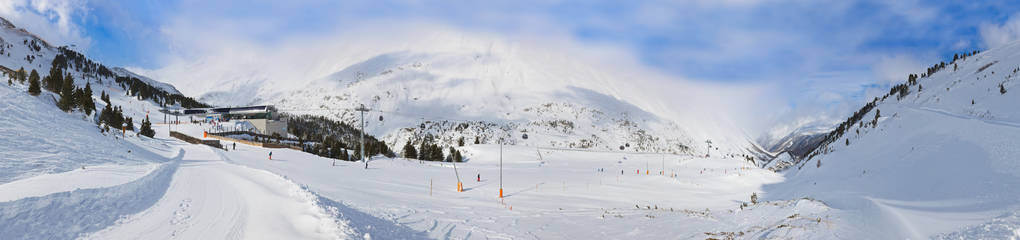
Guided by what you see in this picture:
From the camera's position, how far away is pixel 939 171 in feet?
40.7

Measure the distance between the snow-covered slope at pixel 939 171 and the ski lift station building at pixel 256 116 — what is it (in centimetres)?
13970

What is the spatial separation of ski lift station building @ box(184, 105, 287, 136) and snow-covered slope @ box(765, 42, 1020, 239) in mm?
139698

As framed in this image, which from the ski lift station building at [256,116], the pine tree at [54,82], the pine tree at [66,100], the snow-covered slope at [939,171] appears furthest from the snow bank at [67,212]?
the ski lift station building at [256,116]

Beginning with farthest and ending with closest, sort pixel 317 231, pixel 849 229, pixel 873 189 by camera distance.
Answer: pixel 873 189 → pixel 317 231 → pixel 849 229

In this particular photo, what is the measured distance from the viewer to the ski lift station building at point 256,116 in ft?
433

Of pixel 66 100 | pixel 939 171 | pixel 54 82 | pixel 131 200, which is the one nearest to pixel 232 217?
pixel 131 200

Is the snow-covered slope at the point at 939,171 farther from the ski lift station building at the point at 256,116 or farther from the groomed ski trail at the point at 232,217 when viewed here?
the ski lift station building at the point at 256,116

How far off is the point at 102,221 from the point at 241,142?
227 feet

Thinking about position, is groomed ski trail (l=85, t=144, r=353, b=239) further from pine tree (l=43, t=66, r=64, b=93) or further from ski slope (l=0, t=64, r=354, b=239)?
pine tree (l=43, t=66, r=64, b=93)

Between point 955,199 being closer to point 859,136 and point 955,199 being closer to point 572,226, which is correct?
point 572,226

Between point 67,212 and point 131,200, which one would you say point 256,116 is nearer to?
point 131,200

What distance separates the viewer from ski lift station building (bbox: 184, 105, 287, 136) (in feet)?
433

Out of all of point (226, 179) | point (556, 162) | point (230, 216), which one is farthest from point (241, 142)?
point (230, 216)

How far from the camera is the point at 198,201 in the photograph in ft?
45.8
